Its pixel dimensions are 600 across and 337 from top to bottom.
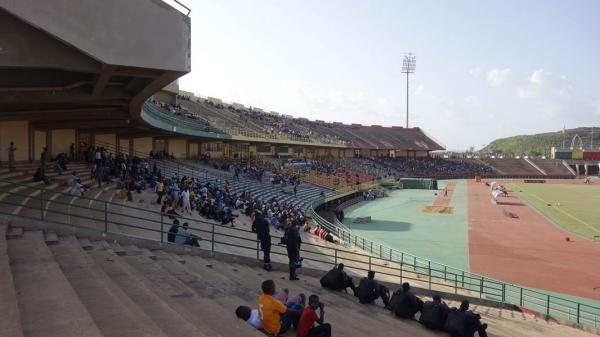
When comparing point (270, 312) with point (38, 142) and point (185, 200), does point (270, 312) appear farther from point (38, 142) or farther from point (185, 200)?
point (38, 142)

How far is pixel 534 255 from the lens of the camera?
2288 cm

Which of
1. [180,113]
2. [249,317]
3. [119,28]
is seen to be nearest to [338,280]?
[249,317]

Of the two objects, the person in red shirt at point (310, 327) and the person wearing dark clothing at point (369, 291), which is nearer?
the person in red shirt at point (310, 327)

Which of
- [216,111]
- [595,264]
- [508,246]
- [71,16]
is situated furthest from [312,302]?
[216,111]

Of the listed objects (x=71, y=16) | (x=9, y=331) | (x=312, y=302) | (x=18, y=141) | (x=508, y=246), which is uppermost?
Answer: (x=71, y=16)

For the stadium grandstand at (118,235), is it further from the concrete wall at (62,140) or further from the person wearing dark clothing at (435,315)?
the concrete wall at (62,140)

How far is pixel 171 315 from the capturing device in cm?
586

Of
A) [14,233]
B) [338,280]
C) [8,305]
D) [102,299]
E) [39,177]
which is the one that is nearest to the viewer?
[8,305]

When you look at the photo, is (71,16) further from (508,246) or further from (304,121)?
(304,121)

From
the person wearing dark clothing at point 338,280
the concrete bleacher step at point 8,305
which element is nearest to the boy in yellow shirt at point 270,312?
the concrete bleacher step at point 8,305

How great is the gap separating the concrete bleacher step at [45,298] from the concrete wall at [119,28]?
3.56m

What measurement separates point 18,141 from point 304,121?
63573 millimetres

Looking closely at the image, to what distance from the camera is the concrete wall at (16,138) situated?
18203 mm

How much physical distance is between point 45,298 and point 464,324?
273 inches
